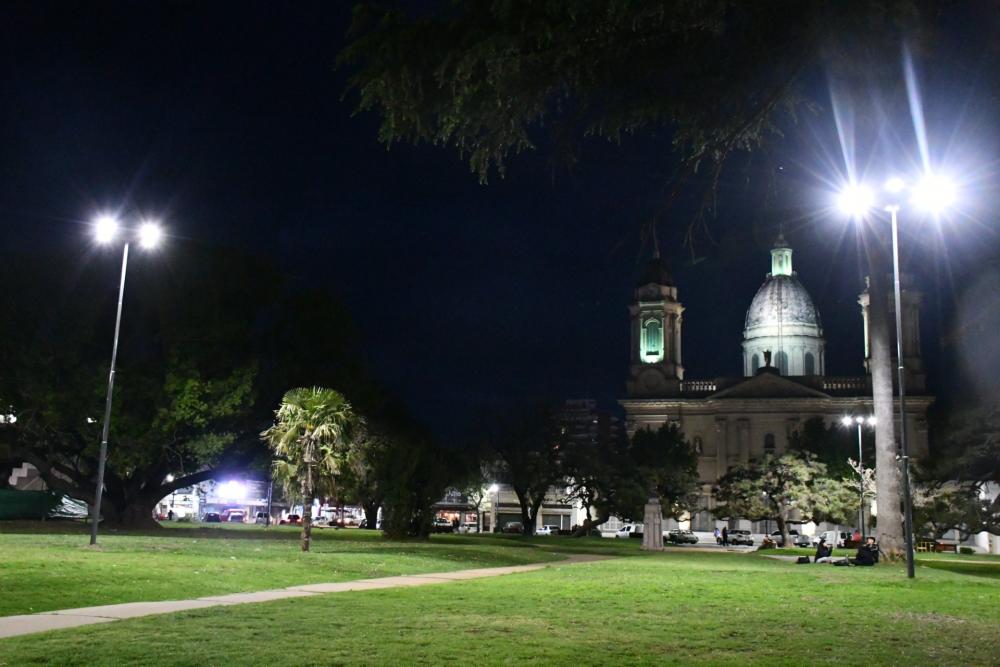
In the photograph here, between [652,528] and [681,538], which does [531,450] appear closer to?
[681,538]

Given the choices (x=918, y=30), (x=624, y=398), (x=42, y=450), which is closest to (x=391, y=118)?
(x=918, y=30)

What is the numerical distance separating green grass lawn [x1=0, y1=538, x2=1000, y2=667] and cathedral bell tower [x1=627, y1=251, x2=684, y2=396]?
99.8 metres

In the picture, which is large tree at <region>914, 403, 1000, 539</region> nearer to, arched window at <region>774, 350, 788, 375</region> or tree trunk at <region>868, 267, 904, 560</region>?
tree trunk at <region>868, 267, 904, 560</region>

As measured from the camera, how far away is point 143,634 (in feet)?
39.0

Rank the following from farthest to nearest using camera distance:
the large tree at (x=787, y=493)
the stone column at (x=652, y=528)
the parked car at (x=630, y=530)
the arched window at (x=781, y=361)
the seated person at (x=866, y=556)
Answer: the arched window at (x=781, y=361) < the parked car at (x=630, y=530) < the large tree at (x=787, y=493) < the stone column at (x=652, y=528) < the seated person at (x=866, y=556)

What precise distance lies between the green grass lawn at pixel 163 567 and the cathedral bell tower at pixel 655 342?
286 feet

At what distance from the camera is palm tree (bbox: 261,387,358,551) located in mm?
30453

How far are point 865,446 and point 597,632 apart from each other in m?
85.0

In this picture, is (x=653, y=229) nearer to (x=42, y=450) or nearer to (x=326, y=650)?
(x=326, y=650)

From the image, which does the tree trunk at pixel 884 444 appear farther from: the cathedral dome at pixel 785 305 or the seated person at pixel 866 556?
the cathedral dome at pixel 785 305

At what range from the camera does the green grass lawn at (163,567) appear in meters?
16.2

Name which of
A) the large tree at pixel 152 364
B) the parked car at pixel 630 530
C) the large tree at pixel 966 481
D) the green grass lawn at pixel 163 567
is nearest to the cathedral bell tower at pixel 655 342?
the parked car at pixel 630 530

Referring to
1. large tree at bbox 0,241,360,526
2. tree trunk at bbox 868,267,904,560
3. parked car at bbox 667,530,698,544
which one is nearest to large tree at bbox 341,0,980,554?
tree trunk at bbox 868,267,904,560

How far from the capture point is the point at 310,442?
30.6m
